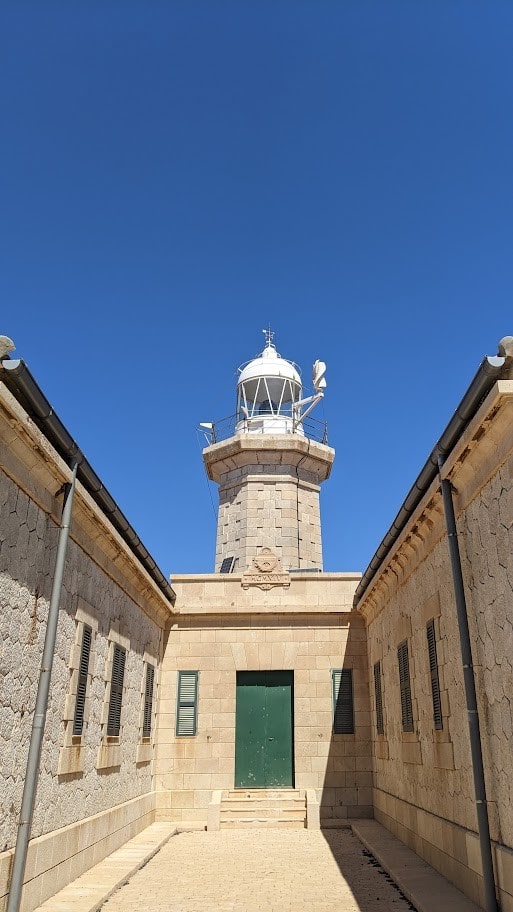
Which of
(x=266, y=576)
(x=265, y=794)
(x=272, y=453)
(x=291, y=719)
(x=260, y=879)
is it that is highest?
(x=272, y=453)

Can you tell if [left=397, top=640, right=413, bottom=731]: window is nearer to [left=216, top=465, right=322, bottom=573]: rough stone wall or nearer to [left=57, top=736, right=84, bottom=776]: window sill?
[left=57, top=736, right=84, bottom=776]: window sill

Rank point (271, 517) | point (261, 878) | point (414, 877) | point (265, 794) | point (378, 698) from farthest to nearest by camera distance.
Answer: point (271, 517)
point (265, 794)
point (378, 698)
point (261, 878)
point (414, 877)

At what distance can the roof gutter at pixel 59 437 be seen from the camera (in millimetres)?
5418

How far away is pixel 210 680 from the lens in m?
13.6

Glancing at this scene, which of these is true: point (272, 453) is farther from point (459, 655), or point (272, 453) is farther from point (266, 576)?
point (459, 655)

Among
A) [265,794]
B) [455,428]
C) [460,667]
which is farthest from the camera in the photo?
[265,794]

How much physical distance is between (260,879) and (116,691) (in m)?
3.16

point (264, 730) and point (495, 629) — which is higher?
point (495, 629)

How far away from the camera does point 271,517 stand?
692 inches

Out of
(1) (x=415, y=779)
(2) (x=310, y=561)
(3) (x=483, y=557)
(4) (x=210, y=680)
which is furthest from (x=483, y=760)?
(2) (x=310, y=561)

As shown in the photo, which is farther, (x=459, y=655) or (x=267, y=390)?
(x=267, y=390)

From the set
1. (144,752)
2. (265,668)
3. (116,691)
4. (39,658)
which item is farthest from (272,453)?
(39,658)

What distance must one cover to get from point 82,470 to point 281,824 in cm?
858

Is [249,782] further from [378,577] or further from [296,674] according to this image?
[378,577]
